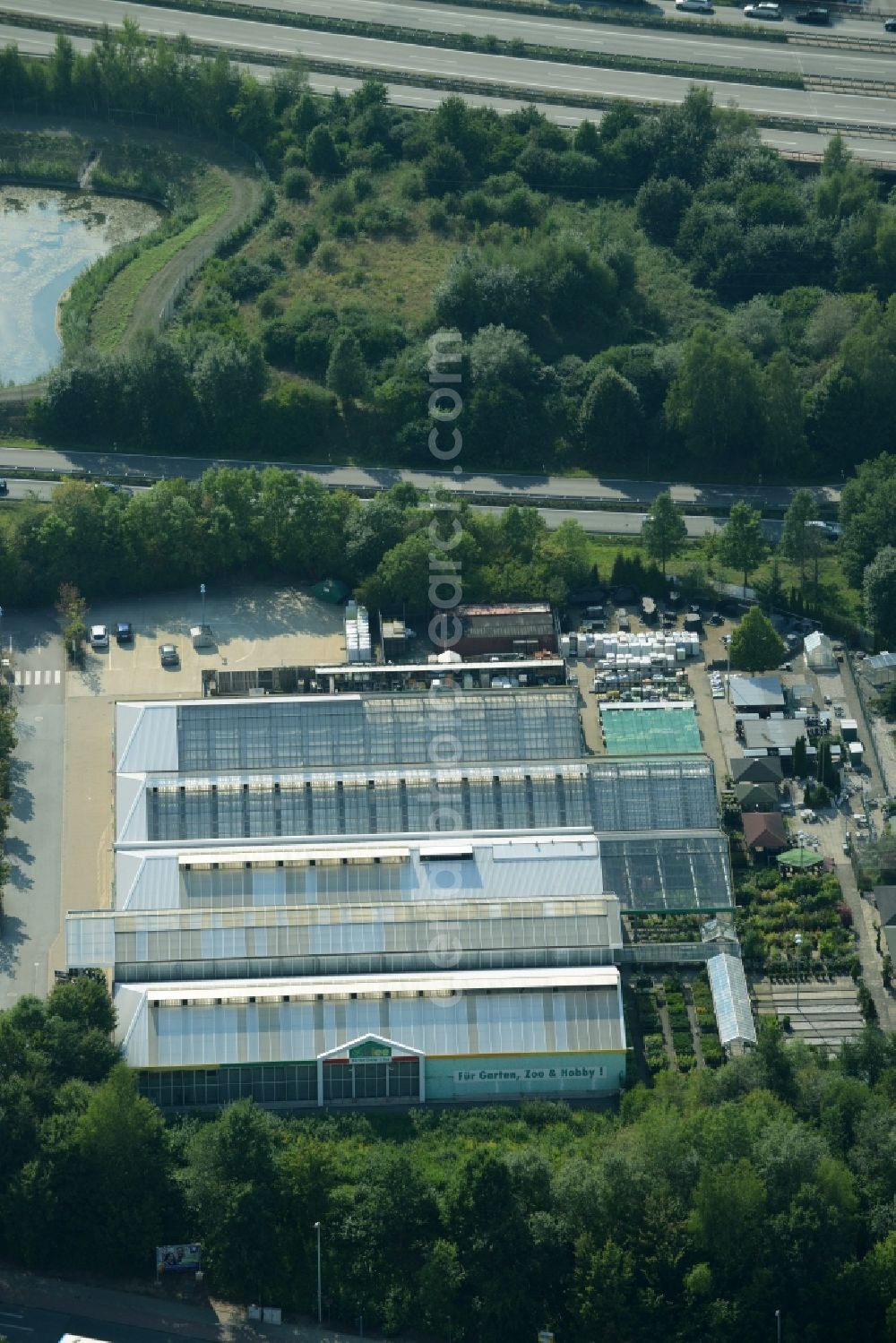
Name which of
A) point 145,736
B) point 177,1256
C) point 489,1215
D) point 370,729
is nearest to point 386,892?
point 370,729

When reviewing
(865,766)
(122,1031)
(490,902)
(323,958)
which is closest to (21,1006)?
(122,1031)

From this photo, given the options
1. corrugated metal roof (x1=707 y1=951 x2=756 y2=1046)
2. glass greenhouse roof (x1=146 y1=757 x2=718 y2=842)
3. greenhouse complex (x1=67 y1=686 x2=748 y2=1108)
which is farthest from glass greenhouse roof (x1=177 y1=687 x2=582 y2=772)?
corrugated metal roof (x1=707 y1=951 x2=756 y2=1046)

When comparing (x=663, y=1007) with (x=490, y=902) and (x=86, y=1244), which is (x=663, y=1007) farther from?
(x=86, y=1244)

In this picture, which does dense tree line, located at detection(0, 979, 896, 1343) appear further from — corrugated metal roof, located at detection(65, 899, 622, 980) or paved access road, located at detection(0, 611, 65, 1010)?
paved access road, located at detection(0, 611, 65, 1010)

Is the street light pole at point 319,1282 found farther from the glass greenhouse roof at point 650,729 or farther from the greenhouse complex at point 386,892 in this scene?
the glass greenhouse roof at point 650,729

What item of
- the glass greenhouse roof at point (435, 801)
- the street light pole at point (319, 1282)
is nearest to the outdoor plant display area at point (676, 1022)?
the glass greenhouse roof at point (435, 801)
